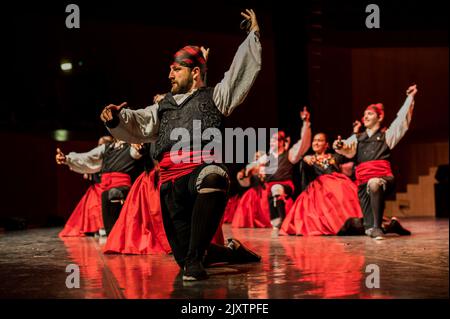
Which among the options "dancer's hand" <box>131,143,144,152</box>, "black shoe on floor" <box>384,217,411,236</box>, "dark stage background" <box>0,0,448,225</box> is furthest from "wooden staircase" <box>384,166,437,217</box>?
"dancer's hand" <box>131,143,144,152</box>

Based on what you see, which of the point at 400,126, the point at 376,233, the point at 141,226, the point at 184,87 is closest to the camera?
the point at 184,87

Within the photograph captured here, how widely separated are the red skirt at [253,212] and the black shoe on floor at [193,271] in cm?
573

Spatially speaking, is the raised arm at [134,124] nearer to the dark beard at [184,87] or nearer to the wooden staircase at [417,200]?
the dark beard at [184,87]

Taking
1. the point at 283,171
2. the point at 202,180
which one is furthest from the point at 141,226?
the point at 283,171

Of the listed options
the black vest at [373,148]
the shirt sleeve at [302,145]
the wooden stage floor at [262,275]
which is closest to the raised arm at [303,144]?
the shirt sleeve at [302,145]

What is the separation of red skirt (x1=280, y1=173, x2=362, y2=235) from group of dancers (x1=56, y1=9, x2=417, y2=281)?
10mm

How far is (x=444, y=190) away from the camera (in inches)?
391

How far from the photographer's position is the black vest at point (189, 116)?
9.21ft

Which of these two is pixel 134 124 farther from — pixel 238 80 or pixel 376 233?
pixel 376 233

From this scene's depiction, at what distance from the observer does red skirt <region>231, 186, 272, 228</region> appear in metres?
8.44

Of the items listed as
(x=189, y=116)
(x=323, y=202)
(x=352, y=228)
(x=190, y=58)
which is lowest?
(x=352, y=228)

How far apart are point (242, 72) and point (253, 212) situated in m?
5.94

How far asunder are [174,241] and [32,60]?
738 cm

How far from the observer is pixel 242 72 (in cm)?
276
